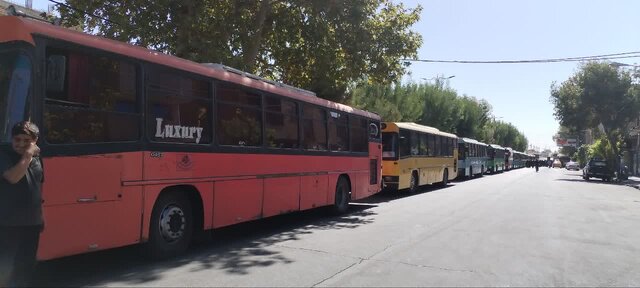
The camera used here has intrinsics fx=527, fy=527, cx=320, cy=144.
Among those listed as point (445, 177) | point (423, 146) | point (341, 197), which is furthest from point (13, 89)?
point (445, 177)

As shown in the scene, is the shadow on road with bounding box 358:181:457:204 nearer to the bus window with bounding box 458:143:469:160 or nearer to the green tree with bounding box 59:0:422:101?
the green tree with bounding box 59:0:422:101

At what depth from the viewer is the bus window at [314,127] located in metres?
11.9

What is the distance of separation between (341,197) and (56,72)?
9.24 metres

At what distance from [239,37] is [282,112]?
6.47 m

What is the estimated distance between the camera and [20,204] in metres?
5.06

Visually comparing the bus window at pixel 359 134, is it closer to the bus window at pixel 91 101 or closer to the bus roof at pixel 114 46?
the bus roof at pixel 114 46

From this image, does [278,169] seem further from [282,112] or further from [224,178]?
[224,178]

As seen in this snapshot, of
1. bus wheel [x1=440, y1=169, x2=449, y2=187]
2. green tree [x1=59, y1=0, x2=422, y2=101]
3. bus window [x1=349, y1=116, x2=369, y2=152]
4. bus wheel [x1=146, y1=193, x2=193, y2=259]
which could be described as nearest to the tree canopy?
bus wheel [x1=440, y1=169, x2=449, y2=187]

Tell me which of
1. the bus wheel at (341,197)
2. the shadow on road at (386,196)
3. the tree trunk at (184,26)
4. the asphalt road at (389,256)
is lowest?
the asphalt road at (389,256)

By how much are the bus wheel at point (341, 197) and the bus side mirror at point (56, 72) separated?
8559 millimetres

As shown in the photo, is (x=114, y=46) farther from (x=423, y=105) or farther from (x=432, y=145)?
(x=423, y=105)

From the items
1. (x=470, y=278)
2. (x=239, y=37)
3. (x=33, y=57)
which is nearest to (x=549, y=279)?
(x=470, y=278)

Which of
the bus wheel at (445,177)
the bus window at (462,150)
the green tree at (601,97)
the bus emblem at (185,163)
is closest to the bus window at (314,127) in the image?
the bus emblem at (185,163)

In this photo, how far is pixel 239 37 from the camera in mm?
16469
